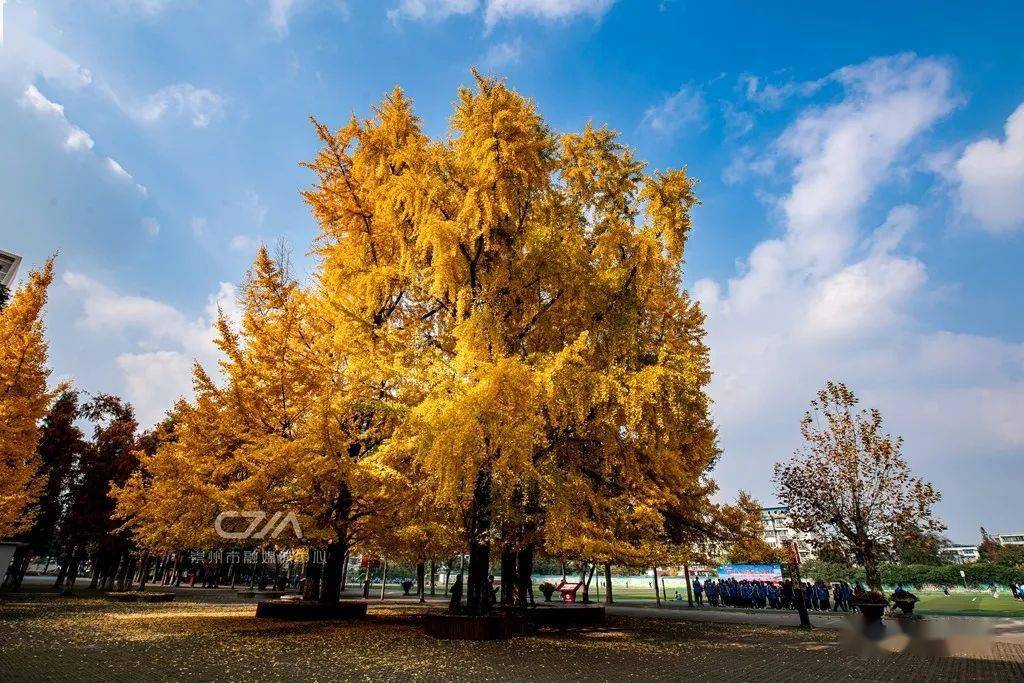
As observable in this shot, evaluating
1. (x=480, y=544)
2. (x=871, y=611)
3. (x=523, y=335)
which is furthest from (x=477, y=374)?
(x=871, y=611)

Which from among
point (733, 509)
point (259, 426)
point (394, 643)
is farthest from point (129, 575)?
point (733, 509)

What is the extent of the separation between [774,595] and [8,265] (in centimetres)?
6155

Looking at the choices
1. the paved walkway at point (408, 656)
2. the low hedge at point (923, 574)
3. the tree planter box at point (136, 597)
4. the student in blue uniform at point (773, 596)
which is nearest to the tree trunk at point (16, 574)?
the tree planter box at point (136, 597)

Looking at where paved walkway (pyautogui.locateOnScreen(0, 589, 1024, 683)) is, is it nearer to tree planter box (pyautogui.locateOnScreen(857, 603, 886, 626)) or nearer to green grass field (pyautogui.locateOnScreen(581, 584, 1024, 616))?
tree planter box (pyautogui.locateOnScreen(857, 603, 886, 626))

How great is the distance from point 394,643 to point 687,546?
9.48m

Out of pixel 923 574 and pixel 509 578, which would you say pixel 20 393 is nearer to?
pixel 509 578

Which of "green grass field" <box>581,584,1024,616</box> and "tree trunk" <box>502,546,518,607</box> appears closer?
"tree trunk" <box>502,546,518,607</box>

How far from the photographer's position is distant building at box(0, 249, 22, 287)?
40.2m

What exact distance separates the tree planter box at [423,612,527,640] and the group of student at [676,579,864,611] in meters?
19.6

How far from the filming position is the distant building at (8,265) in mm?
40250

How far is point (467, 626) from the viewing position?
10.9 metres

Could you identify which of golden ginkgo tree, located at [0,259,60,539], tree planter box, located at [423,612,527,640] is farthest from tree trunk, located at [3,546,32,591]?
tree planter box, located at [423,612,527,640]

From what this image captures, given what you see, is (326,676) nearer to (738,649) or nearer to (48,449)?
(738,649)

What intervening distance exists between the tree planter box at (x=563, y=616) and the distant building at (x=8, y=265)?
50.4 m
